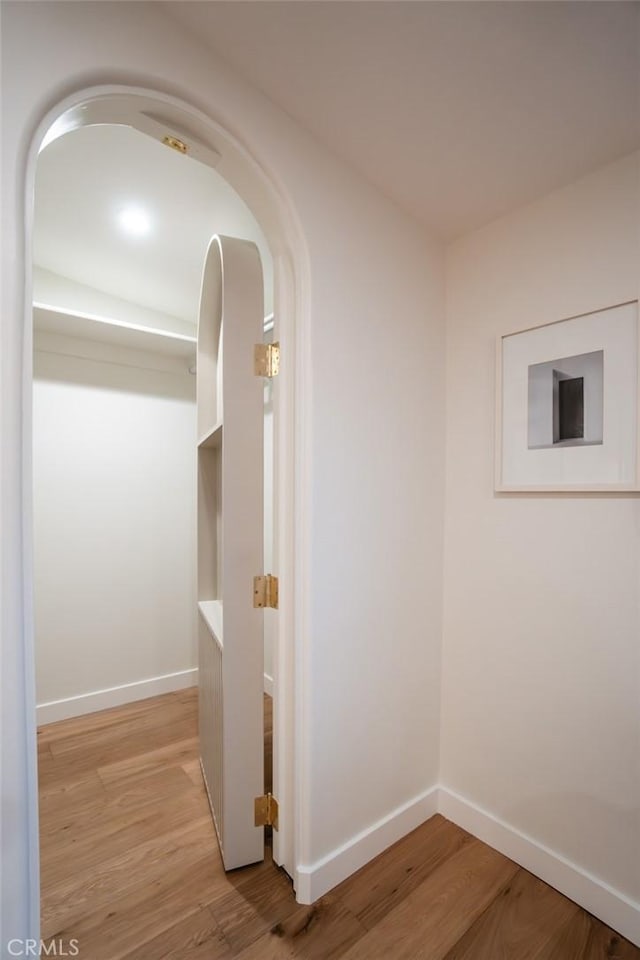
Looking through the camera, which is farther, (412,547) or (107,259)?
(107,259)

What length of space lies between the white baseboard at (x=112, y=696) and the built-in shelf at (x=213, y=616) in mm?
1211

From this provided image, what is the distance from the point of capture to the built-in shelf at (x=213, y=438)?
163 cm

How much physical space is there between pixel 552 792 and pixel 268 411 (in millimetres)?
2439

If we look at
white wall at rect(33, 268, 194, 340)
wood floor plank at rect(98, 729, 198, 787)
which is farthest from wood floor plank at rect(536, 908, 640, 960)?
white wall at rect(33, 268, 194, 340)

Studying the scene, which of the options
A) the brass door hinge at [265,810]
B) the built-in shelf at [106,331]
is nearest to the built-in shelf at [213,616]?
the brass door hinge at [265,810]

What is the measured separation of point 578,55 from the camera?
1.01 m

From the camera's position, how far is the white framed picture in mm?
1290

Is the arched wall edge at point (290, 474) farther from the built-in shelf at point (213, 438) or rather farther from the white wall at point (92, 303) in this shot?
the white wall at point (92, 303)

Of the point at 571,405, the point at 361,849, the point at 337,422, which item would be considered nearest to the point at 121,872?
the point at 361,849

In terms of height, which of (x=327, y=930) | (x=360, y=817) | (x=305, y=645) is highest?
(x=305, y=645)

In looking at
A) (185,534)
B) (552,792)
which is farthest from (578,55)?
(185,534)

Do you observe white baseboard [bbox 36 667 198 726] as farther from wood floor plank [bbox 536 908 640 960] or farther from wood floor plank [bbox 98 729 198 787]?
wood floor plank [bbox 536 908 640 960]

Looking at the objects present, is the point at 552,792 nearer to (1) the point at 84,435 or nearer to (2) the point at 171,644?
(2) the point at 171,644

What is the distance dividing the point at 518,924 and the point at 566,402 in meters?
1.65
